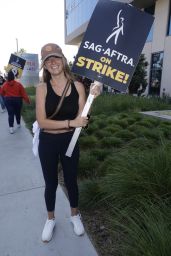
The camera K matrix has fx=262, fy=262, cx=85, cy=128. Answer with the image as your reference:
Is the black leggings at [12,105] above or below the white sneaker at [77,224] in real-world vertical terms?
above

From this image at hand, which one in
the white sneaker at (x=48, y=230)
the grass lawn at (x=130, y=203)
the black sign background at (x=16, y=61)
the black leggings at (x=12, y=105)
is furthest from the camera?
the black sign background at (x=16, y=61)

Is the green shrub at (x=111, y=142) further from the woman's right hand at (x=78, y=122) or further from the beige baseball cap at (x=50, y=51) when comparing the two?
the beige baseball cap at (x=50, y=51)

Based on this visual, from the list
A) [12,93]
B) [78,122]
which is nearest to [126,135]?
[12,93]

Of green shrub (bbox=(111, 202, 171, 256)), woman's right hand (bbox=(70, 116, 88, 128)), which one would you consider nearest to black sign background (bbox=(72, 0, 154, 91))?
woman's right hand (bbox=(70, 116, 88, 128))

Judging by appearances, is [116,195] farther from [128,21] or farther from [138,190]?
[128,21]

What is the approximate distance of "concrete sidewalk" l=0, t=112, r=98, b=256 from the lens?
2.66 meters

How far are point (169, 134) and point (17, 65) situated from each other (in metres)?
7.15

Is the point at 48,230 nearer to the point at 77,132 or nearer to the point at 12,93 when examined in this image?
the point at 77,132

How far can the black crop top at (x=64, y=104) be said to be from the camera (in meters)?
2.44

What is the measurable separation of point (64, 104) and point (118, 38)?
91 cm

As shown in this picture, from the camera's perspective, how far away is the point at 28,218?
10.5ft

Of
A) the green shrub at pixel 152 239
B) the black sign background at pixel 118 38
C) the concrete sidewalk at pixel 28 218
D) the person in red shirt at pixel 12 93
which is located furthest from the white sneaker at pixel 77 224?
the person in red shirt at pixel 12 93

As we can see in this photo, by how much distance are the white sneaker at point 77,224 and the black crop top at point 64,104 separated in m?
1.17

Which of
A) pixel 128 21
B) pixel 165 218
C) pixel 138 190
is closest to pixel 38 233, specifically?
pixel 138 190
